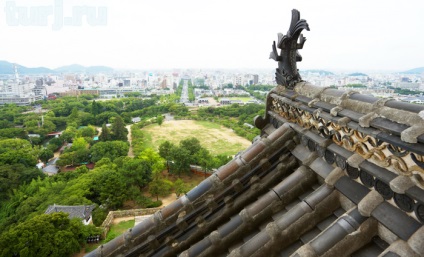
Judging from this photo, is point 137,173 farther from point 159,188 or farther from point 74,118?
point 74,118

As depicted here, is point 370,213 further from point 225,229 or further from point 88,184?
point 88,184

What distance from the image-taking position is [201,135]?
197 feet

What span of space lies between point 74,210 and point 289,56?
79.9 ft

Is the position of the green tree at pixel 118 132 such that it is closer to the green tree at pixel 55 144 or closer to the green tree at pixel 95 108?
the green tree at pixel 55 144

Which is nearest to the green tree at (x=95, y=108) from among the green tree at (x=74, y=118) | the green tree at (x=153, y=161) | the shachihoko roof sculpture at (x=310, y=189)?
the green tree at (x=74, y=118)

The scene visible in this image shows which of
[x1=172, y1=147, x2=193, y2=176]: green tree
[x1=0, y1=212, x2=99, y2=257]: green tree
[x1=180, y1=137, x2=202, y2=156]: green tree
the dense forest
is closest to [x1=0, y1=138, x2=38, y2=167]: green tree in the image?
the dense forest

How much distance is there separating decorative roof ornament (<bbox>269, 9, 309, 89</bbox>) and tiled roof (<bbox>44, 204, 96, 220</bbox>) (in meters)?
22.9

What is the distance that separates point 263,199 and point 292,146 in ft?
4.00

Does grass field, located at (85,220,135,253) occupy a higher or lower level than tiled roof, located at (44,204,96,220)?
lower

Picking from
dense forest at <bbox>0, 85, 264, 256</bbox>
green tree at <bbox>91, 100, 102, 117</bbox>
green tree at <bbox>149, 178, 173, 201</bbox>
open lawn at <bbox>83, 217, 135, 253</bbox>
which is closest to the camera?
dense forest at <bbox>0, 85, 264, 256</bbox>

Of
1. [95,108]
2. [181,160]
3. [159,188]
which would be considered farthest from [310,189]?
[95,108]

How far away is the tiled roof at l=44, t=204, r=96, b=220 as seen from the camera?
2388 cm

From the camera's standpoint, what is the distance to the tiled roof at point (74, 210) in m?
23.9

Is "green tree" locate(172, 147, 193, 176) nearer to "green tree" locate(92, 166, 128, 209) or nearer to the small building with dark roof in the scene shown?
"green tree" locate(92, 166, 128, 209)
